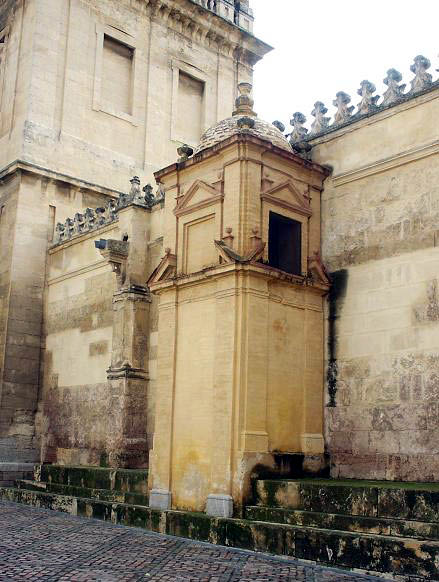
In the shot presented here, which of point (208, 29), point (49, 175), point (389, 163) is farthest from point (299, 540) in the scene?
point (208, 29)

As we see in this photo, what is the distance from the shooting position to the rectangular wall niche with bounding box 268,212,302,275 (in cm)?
1183

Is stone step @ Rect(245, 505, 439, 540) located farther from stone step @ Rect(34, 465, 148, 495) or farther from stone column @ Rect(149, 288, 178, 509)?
stone step @ Rect(34, 465, 148, 495)

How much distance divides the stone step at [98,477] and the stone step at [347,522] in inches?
117

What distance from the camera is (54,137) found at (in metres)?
18.7

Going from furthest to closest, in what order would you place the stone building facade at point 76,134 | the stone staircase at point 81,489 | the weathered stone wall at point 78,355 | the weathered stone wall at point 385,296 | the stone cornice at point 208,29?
the stone cornice at point 208,29
the stone building facade at point 76,134
the weathered stone wall at point 78,355
the stone staircase at point 81,489
the weathered stone wall at point 385,296

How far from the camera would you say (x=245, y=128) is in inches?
467

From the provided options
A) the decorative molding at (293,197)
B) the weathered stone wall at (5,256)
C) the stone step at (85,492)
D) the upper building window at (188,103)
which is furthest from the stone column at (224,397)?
the upper building window at (188,103)

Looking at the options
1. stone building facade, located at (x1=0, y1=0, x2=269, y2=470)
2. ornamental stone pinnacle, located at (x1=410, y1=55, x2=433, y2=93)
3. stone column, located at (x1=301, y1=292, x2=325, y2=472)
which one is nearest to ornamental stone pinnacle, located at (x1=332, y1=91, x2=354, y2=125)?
ornamental stone pinnacle, located at (x1=410, y1=55, x2=433, y2=93)

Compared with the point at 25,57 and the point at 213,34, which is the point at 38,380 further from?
the point at 213,34

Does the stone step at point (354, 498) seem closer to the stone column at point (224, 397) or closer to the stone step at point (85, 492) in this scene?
the stone column at point (224, 397)

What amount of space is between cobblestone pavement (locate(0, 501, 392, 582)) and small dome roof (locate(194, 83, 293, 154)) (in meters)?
6.08

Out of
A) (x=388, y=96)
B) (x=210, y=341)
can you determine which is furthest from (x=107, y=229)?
(x=388, y=96)

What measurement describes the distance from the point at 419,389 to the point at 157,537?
13.8ft

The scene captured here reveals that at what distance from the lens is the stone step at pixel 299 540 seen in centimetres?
772
